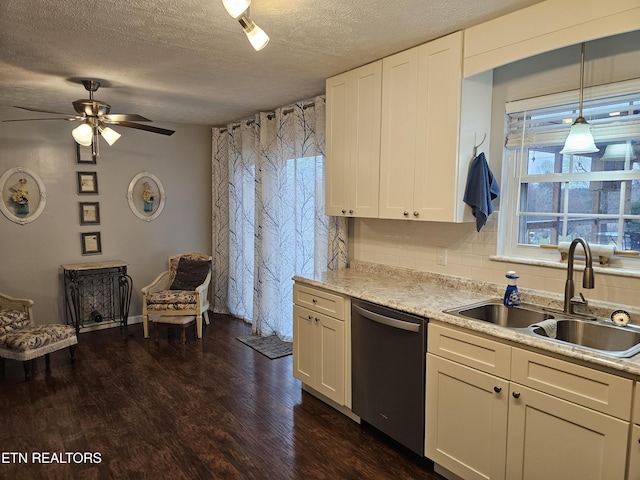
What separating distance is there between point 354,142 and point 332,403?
75.2 inches

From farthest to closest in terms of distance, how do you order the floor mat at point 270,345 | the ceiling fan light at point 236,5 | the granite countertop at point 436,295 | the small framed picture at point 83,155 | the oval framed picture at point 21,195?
the small framed picture at point 83,155
the oval framed picture at point 21,195
the floor mat at point 270,345
the granite countertop at point 436,295
the ceiling fan light at point 236,5

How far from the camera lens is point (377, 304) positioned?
2.58 m

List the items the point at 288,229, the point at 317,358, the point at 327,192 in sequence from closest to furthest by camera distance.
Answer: the point at 317,358, the point at 327,192, the point at 288,229

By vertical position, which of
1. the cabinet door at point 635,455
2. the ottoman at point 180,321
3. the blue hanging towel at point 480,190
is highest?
the blue hanging towel at point 480,190

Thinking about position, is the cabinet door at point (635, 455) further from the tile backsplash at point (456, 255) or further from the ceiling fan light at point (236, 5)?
the ceiling fan light at point (236, 5)

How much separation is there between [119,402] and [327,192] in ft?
7.38

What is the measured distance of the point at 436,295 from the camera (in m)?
2.63

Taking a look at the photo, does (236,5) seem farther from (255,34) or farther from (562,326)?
(562,326)

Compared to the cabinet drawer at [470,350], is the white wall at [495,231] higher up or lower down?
higher up

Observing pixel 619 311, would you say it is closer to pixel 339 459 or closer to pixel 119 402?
pixel 339 459

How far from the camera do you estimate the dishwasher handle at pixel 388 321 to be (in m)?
2.34

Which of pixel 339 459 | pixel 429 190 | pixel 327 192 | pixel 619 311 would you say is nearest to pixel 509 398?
pixel 619 311

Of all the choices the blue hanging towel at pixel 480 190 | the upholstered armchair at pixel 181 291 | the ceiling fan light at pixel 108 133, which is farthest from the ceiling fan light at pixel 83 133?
the blue hanging towel at pixel 480 190

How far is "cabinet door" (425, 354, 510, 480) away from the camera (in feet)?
6.54
